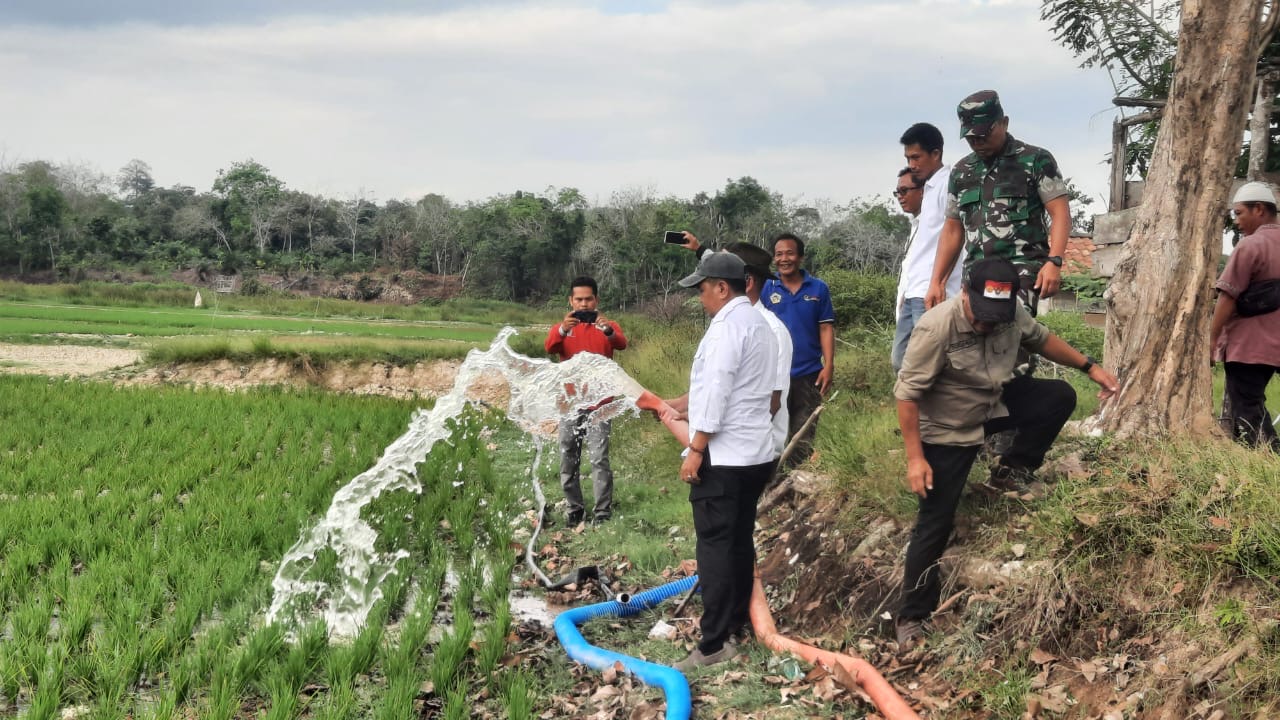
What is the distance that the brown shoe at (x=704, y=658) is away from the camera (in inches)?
151

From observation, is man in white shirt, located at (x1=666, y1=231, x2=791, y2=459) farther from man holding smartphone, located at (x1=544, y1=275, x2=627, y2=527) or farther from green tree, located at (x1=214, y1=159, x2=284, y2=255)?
green tree, located at (x1=214, y1=159, x2=284, y2=255)

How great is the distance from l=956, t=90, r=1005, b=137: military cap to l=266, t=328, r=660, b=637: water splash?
2.04 metres

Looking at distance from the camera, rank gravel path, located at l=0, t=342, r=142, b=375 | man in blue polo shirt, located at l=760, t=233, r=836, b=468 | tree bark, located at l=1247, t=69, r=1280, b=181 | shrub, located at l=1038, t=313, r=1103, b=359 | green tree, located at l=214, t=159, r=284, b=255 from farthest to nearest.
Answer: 1. green tree, located at l=214, t=159, r=284, b=255
2. gravel path, located at l=0, t=342, r=142, b=375
3. tree bark, located at l=1247, t=69, r=1280, b=181
4. shrub, located at l=1038, t=313, r=1103, b=359
5. man in blue polo shirt, located at l=760, t=233, r=836, b=468

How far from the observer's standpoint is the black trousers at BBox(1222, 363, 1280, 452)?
4595 mm

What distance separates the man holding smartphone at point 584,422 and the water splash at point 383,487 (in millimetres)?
139

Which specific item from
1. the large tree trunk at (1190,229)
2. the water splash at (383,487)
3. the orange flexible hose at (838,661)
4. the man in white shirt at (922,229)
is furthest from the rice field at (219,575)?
the large tree trunk at (1190,229)

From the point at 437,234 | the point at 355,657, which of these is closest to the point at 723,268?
the point at 355,657

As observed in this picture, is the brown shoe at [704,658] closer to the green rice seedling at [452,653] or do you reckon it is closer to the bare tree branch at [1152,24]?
the green rice seedling at [452,653]

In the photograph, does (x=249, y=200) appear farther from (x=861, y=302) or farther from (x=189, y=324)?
(x=861, y=302)

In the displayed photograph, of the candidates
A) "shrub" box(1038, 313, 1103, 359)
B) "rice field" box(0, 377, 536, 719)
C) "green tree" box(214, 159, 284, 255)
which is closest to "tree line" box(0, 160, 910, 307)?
"green tree" box(214, 159, 284, 255)

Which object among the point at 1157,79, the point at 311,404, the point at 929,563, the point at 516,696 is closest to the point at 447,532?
the point at 516,696

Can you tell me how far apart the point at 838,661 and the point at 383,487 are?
4.35m

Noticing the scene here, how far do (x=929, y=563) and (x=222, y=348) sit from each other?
16.5m

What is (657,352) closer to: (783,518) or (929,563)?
(783,518)
